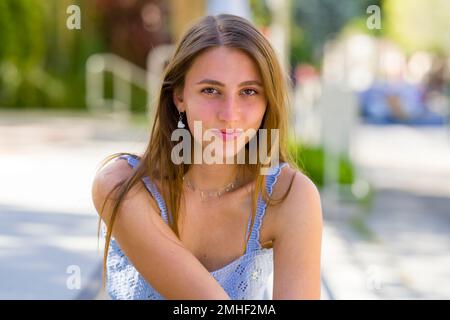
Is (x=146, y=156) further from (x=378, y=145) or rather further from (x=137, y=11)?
(x=137, y=11)

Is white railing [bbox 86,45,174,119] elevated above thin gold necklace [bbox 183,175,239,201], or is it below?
above

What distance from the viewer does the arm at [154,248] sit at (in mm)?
2031

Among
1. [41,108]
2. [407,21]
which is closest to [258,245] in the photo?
[41,108]

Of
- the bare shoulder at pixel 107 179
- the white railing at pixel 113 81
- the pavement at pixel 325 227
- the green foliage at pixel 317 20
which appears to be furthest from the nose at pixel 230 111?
the green foliage at pixel 317 20

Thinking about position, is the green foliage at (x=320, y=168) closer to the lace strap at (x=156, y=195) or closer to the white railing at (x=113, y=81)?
the lace strap at (x=156, y=195)

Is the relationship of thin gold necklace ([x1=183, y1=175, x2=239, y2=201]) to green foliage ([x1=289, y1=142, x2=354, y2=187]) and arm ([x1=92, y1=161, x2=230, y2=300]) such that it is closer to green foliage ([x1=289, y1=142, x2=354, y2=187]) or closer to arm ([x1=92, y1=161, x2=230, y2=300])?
arm ([x1=92, y1=161, x2=230, y2=300])

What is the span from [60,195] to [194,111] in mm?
5884

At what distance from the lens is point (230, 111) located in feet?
6.89

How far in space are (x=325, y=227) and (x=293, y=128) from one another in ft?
13.8

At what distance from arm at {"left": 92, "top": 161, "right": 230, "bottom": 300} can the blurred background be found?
566 millimetres

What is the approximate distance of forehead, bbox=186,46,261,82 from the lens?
2.12 meters

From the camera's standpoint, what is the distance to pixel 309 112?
12.9 metres

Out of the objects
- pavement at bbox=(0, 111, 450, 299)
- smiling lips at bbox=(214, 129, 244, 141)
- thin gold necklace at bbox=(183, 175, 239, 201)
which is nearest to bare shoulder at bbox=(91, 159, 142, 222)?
thin gold necklace at bbox=(183, 175, 239, 201)

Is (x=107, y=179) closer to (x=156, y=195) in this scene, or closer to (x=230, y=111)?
(x=156, y=195)
